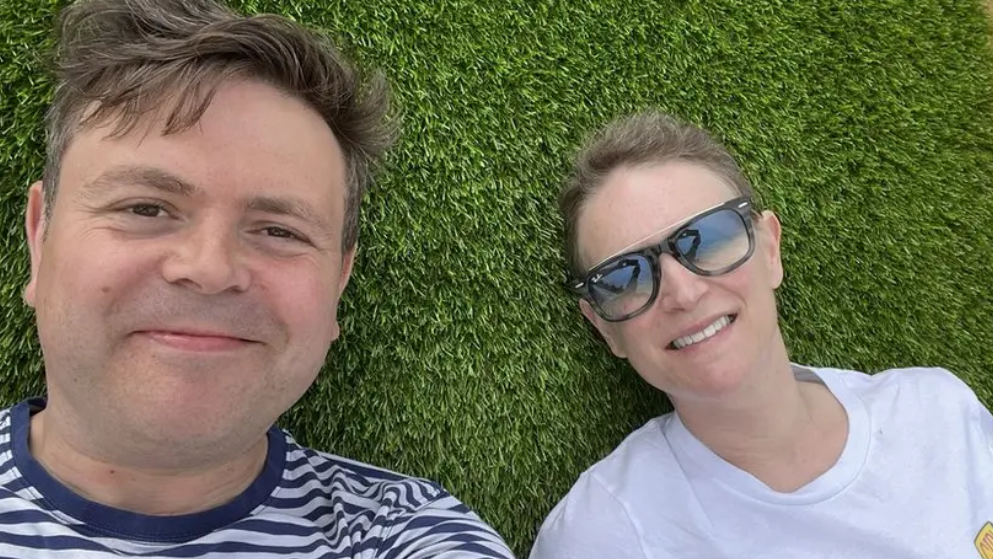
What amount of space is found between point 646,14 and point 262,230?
57.4 inches

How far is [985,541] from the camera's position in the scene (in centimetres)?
173

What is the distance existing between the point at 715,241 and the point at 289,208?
1027 mm

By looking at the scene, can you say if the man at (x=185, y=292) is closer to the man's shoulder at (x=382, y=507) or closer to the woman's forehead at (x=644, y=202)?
the man's shoulder at (x=382, y=507)

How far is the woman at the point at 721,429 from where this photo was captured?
1.65 meters

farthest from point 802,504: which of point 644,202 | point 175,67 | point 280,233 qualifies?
point 175,67

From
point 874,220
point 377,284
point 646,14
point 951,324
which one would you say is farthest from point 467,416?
point 951,324

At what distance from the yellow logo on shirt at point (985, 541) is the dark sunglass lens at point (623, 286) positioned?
108 cm

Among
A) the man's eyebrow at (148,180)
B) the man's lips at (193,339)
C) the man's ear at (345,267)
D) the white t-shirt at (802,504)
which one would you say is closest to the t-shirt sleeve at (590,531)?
the white t-shirt at (802,504)

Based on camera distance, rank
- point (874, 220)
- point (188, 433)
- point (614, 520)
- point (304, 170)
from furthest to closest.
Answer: point (874, 220) → point (614, 520) → point (304, 170) → point (188, 433)

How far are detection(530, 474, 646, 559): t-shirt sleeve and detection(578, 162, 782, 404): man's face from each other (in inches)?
13.7

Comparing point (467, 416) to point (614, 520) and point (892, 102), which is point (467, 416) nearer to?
point (614, 520)

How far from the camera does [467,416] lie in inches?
73.3

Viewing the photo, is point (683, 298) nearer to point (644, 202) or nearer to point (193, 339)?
point (644, 202)

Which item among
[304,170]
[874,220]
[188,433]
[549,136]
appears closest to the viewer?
[188,433]
